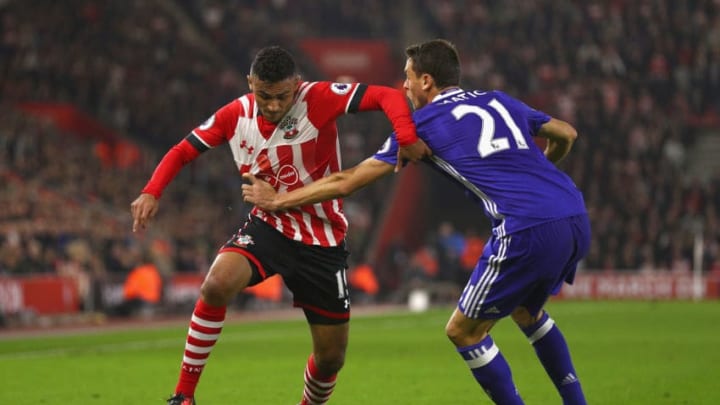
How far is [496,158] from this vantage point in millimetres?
6656

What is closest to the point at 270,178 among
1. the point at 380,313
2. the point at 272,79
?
the point at 272,79

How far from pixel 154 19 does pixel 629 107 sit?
44.6 feet

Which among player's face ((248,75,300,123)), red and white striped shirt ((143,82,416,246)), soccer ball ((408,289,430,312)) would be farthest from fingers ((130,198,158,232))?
soccer ball ((408,289,430,312))

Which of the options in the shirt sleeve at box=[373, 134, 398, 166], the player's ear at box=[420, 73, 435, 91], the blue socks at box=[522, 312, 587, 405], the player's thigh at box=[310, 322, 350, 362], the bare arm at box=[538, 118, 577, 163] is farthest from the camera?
the player's thigh at box=[310, 322, 350, 362]

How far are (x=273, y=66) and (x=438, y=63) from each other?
1.11m

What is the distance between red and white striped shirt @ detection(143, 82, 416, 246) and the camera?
7.68m

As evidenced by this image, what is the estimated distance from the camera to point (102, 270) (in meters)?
23.4

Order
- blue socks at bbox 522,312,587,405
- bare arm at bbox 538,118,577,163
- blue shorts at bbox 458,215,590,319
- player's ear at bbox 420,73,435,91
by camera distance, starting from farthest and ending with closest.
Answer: blue socks at bbox 522,312,587,405
bare arm at bbox 538,118,577,163
player's ear at bbox 420,73,435,91
blue shorts at bbox 458,215,590,319

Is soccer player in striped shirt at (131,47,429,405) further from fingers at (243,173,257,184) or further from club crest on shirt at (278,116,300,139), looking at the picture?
fingers at (243,173,257,184)

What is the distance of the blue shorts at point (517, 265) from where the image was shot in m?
6.61

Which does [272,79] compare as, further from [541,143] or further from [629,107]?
[629,107]

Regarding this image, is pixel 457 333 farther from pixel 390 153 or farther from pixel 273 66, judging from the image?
pixel 273 66

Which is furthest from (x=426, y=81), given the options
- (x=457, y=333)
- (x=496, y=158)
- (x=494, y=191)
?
(x=457, y=333)

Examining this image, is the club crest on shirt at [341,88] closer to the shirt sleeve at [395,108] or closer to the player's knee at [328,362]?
the shirt sleeve at [395,108]
